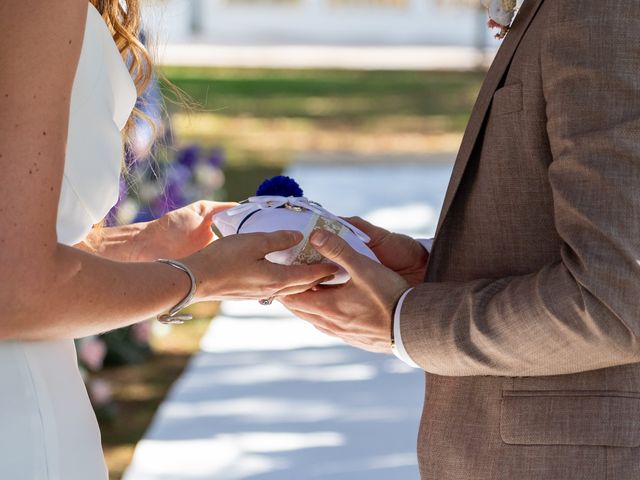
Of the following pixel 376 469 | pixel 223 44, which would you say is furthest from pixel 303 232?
pixel 223 44

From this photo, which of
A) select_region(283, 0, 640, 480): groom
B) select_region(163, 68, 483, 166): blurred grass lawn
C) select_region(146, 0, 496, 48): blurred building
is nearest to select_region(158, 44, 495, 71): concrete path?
select_region(163, 68, 483, 166): blurred grass lawn

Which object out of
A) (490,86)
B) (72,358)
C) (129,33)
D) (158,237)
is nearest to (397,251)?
(158,237)

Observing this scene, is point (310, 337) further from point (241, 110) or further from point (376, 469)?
point (241, 110)

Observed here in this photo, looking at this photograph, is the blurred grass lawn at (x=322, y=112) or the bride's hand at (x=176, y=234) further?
the blurred grass lawn at (x=322, y=112)

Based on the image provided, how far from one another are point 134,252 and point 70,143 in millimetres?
716

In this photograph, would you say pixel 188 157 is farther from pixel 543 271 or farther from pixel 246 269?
pixel 543 271

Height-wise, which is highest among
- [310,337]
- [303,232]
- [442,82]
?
[303,232]

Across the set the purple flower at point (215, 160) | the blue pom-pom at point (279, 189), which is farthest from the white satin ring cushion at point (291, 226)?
the purple flower at point (215, 160)

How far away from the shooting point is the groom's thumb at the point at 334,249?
2.28m

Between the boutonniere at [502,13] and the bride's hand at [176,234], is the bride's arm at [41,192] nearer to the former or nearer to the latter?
the bride's hand at [176,234]

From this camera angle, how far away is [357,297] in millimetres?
Result: 2344

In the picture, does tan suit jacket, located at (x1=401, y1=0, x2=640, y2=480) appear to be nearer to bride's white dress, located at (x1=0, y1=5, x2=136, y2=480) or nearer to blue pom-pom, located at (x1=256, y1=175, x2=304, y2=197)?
blue pom-pom, located at (x1=256, y1=175, x2=304, y2=197)

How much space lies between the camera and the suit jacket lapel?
6.81ft

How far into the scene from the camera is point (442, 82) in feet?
73.7
